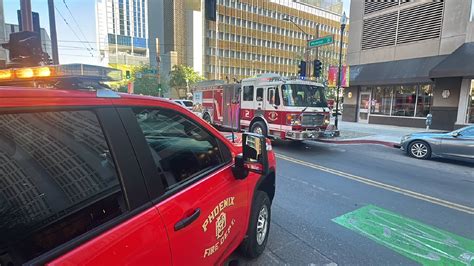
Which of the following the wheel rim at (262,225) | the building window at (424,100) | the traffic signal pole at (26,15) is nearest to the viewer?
the wheel rim at (262,225)

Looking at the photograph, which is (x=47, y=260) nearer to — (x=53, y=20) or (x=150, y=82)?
(x=53, y=20)

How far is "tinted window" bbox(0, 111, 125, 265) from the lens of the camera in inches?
44.0

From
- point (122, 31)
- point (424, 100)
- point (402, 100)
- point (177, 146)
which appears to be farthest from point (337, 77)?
point (122, 31)

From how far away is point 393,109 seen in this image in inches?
699

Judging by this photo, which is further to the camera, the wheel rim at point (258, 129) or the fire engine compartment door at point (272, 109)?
the wheel rim at point (258, 129)

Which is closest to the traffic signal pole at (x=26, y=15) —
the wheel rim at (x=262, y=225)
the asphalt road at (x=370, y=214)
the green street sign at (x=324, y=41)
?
the asphalt road at (x=370, y=214)

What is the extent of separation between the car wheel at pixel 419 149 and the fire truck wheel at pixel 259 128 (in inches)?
189

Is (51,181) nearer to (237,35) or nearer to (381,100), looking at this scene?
(381,100)

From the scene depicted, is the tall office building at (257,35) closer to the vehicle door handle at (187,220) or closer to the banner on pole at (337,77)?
the banner on pole at (337,77)

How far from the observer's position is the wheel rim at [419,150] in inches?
340

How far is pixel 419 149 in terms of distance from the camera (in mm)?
8750

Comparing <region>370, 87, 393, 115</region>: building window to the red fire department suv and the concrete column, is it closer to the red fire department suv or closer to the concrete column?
the concrete column

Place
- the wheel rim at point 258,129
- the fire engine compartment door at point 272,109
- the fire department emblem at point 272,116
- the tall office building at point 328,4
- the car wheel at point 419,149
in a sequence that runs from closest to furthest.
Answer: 1. the car wheel at point 419,149
2. the fire engine compartment door at point 272,109
3. the fire department emblem at point 272,116
4. the wheel rim at point 258,129
5. the tall office building at point 328,4

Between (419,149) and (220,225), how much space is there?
884cm
